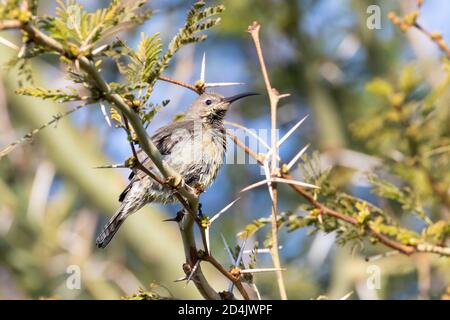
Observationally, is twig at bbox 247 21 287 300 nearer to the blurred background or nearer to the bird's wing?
the bird's wing

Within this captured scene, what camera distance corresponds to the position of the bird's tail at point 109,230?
4.66m

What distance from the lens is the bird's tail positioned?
15.3 feet

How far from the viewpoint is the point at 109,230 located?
477cm

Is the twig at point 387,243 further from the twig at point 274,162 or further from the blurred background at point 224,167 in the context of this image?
the blurred background at point 224,167

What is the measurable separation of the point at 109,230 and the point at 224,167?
12.9 feet

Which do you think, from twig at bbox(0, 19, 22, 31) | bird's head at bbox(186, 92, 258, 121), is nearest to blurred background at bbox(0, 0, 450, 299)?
bird's head at bbox(186, 92, 258, 121)

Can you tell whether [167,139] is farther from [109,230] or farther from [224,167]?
[224,167]

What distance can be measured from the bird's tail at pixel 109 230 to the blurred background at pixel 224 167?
84.2 inches

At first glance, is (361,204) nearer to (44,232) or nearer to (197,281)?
(197,281)

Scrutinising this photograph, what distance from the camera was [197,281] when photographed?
9.30 feet

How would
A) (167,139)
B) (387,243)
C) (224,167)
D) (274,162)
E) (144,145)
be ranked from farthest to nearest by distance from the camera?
(224,167) → (167,139) → (387,243) → (274,162) → (144,145)

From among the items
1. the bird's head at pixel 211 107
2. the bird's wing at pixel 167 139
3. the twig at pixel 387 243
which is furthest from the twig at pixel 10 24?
the bird's head at pixel 211 107

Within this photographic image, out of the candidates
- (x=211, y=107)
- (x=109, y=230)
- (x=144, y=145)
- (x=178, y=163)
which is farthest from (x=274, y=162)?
(x=211, y=107)
